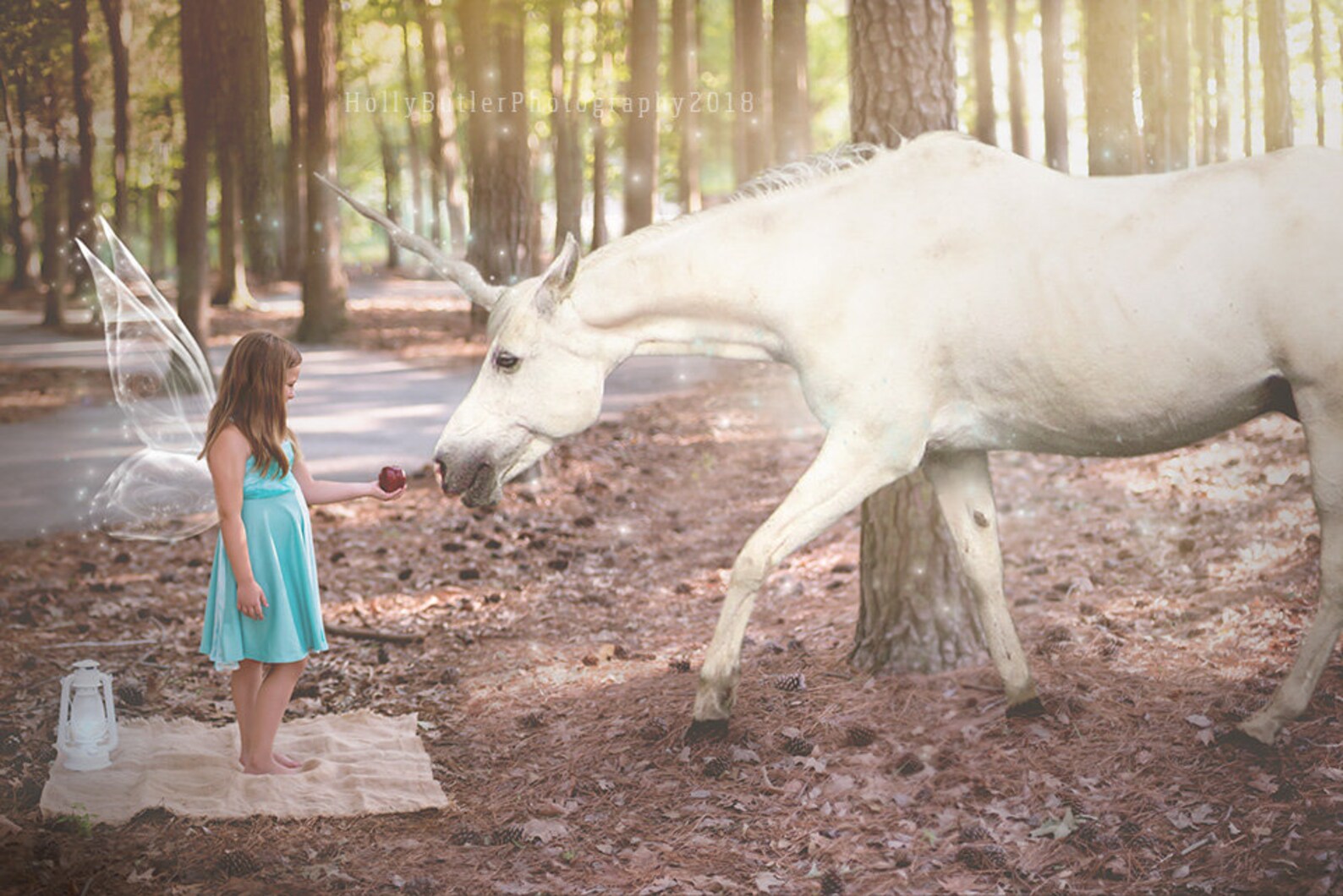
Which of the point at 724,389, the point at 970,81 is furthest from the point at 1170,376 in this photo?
the point at 970,81

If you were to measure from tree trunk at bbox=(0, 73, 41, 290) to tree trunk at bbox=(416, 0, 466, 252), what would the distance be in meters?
2.66

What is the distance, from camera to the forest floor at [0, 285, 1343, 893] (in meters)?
3.82

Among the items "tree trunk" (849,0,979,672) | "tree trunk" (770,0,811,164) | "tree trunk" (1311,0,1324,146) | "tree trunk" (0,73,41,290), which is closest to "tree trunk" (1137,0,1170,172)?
"tree trunk" (1311,0,1324,146)

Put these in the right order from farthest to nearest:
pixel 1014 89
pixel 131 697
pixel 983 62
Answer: pixel 1014 89
pixel 983 62
pixel 131 697

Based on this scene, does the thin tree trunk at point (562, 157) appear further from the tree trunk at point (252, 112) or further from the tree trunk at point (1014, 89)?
the tree trunk at point (1014, 89)

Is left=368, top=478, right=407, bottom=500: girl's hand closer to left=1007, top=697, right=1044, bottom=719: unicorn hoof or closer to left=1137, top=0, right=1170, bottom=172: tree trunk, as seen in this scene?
left=1007, top=697, right=1044, bottom=719: unicorn hoof

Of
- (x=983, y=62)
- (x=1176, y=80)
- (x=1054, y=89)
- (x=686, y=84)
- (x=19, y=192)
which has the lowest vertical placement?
(x=19, y=192)

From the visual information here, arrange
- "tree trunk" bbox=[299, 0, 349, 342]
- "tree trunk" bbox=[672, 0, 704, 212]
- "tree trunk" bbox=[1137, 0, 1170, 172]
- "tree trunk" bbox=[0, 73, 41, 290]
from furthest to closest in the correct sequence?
"tree trunk" bbox=[672, 0, 704, 212], "tree trunk" bbox=[1137, 0, 1170, 172], "tree trunk" bbox=[299, 0, 349, 342], "tree trunk" bbox=[0, 73, 41, 290]

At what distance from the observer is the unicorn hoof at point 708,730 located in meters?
4.34

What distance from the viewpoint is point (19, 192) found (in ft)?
24.1

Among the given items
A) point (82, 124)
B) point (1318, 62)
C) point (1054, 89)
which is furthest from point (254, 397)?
point (1054, 89)

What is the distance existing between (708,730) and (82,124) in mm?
5220

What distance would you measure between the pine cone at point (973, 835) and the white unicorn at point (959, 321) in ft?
2.96

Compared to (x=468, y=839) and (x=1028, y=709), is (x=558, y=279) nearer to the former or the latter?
(x=468, y=839)
